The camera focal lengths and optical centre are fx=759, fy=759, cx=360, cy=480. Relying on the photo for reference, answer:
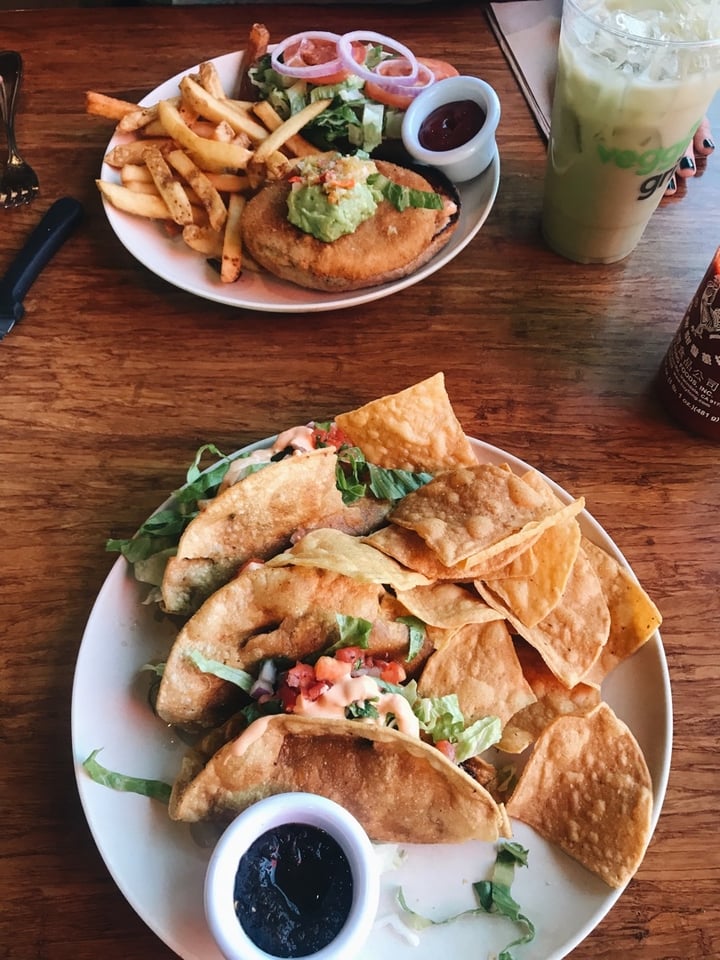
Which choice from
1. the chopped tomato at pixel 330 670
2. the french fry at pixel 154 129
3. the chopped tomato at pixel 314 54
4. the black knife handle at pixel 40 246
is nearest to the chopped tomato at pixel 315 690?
the chopped tomato at pixel 330 670

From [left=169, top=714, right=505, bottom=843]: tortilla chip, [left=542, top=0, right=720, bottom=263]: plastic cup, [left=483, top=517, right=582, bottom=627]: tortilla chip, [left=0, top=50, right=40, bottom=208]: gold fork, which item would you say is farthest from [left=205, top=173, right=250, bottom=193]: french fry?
[left=169, top=714, right=505, bottom=843]: tortilla chip

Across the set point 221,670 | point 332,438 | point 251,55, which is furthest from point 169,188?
point 221,670

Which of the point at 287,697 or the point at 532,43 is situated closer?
the point at 287,697

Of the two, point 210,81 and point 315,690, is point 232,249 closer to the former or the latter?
point 210,81

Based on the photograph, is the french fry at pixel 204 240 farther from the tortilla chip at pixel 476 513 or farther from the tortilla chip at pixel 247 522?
the tortilla chip at pixel 476 513

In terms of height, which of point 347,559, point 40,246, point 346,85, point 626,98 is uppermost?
point 626,98

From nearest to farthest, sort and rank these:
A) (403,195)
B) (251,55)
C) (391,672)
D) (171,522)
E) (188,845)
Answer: (188,845) < (391,672) < (171,522) < (403,195) < (251,55)
